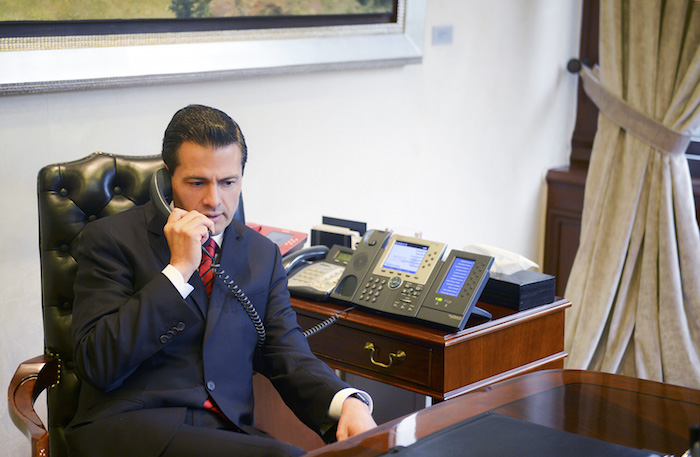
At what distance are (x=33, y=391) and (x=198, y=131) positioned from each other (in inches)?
33.9

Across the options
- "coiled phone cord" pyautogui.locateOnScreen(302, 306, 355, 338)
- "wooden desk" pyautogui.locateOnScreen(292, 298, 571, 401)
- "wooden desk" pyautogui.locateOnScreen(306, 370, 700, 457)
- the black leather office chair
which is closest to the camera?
"wooden desk" pyautogui.locateOnScreen(306, 370, 700, 457)

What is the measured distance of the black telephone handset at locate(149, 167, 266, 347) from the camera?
2062mm

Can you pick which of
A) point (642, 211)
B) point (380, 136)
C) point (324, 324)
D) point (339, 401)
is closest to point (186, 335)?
point (339, 401)

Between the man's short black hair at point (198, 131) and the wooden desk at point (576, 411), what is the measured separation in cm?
87

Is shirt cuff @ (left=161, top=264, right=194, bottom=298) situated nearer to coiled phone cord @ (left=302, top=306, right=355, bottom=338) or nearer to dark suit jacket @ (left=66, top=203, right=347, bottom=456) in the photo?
dark suit jacket @ (left=66, top=203, right=347, bottom=456)

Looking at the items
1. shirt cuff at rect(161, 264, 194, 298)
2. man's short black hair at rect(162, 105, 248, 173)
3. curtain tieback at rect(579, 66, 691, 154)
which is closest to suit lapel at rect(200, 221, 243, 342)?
shirt cuff at rect(161, 264, 194, 298)

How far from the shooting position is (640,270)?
4.08m

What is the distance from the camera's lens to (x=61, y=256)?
2248 millimetres

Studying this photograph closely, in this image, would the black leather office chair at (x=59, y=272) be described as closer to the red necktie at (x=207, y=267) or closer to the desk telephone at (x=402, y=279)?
the red necktie at (x=207, y=267)

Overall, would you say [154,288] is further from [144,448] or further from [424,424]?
[424,424]

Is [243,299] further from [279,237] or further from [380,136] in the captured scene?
[380,136]

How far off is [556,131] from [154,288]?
3397 mm

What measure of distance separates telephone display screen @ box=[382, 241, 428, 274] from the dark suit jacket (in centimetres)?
49

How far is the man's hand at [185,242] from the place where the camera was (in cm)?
193
